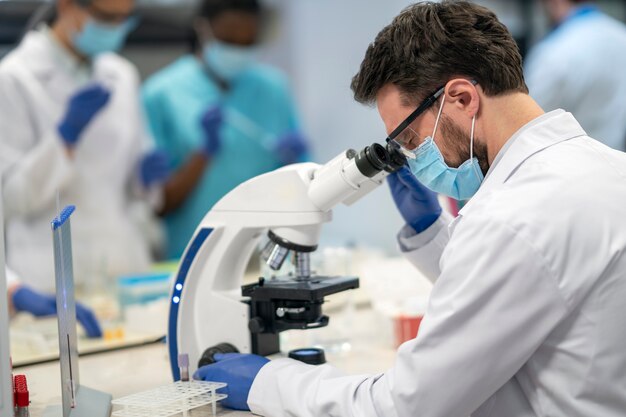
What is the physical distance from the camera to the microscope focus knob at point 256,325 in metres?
1.67

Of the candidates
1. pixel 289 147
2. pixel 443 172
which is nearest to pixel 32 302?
pixel 443 172

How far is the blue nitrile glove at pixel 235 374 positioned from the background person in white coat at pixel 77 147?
148 centimetres

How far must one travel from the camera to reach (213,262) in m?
1.75

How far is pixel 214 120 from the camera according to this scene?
412 cm

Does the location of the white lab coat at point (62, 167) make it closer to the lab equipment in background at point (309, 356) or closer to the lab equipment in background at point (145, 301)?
the lab equipment in background at point (145, 301)

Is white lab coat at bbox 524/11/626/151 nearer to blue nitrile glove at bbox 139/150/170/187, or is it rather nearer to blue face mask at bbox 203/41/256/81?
blue face mask at bbox 203/41/256/81

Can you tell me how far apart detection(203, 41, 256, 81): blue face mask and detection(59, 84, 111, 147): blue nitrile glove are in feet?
3.88

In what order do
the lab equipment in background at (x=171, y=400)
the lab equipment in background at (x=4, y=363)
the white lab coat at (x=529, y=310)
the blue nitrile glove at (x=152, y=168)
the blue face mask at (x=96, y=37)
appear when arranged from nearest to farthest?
1. the white lab coat at (x=529, y=310)
2. the lab equipment in background at (x=4, y=363)
3. the lab equipment in background at (x=171, y=400)
4. the blue face mask at (x=96, y=37)
5. the blue nitrile glove at (x=152, y=168)

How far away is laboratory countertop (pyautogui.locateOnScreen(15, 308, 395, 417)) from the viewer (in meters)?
1.79

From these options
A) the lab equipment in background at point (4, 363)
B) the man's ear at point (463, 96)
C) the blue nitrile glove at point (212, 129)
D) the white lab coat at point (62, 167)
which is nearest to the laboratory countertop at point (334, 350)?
the lab equipment in background at point (4, 363)

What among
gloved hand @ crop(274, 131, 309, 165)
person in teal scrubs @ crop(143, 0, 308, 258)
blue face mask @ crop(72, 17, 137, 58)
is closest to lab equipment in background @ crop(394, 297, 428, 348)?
blue face mask @ crop(72, 17, 137, 58)

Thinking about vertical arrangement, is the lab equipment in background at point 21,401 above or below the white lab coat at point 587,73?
below

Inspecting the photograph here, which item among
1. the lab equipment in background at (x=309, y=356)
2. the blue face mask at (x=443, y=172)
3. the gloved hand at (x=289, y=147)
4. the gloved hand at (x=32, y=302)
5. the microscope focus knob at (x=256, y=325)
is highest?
the gloved hand at (x=289, y=147)

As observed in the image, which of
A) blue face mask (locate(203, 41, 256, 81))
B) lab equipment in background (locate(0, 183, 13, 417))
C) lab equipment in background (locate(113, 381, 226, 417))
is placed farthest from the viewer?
blue face mask (locate(203, 41, 256, 81))
